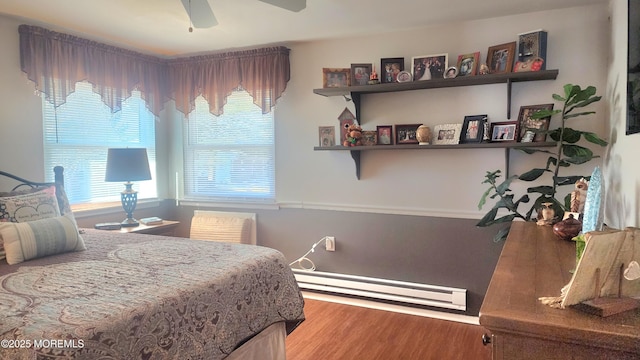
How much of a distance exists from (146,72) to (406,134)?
8.34 feet

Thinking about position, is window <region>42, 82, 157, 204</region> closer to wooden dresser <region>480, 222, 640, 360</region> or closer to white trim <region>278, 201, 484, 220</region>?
white trim <region>278, 201, 484, 220</region>

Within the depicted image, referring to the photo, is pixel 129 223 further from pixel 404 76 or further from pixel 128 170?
pixel 404 76

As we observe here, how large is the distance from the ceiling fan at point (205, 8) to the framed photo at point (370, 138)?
1.09m

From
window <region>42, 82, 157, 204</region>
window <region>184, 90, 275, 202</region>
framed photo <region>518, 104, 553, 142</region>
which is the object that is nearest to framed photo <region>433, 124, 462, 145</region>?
framed photo <region>518, 104, 553, 142</region>

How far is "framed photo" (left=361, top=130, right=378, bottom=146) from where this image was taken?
10.6 ft

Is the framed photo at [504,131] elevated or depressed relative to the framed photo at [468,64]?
depressed

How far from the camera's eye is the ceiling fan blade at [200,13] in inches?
102

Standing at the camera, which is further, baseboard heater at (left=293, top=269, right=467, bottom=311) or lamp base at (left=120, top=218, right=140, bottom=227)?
lamp base at (left=120, top=218, right=140, bottom=227)

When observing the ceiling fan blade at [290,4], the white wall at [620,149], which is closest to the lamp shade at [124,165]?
the ceiling fan blade at [290,4]

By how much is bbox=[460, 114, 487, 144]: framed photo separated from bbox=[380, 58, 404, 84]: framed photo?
0.63 metres

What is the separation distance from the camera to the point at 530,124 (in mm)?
2713

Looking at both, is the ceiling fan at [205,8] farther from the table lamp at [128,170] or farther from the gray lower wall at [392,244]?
the gray lower wall at [392,244]

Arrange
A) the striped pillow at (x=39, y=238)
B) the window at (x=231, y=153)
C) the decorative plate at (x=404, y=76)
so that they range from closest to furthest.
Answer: the striped pillow at (x=39, y=238) → the decorative plate at (x=404, y=76) → the window at (x=231, y=153)

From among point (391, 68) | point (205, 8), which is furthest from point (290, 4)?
point (391, 68)
